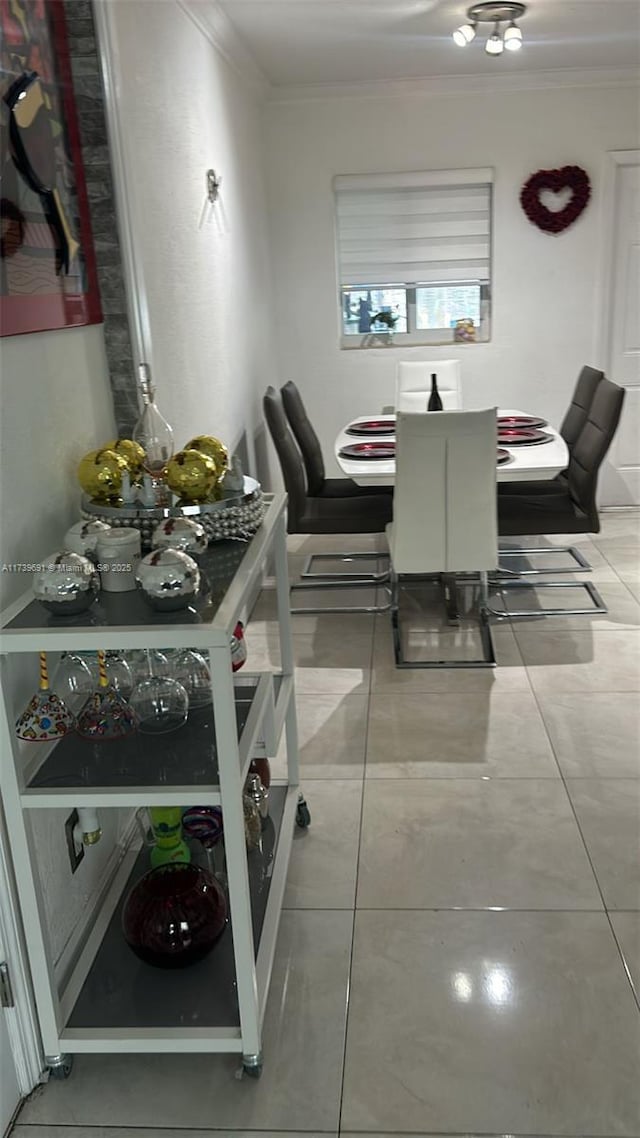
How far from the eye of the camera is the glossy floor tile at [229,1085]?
1.62 metres

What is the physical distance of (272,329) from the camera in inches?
212

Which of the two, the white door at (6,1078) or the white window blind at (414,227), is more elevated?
the white window blind at (414,227)

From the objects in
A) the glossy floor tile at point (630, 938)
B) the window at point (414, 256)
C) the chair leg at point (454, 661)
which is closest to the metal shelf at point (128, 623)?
the glossy floor tile at point (630, 938)

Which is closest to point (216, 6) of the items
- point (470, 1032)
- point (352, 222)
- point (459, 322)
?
point (352, 222)

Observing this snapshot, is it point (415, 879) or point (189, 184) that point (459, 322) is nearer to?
point (189, 184)

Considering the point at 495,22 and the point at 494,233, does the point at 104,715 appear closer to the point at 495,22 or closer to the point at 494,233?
the point at 495,22

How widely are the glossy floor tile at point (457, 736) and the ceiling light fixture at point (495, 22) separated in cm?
254

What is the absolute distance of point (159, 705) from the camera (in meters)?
1.75

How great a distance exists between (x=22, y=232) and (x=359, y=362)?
3914 mm

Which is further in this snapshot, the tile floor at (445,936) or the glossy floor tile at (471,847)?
the glossy floor tile at (471,847)

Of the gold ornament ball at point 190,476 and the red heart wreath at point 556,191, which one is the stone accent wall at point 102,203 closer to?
the gold ornament ball at point 190,476

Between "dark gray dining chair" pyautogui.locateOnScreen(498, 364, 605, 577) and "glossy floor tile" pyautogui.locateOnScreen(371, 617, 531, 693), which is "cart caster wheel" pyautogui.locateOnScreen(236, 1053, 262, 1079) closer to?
"glossy floor tile" pyautogui.locateOnScreen(371, 617, 531, 693)

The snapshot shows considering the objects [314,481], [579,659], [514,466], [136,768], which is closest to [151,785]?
[136,768]

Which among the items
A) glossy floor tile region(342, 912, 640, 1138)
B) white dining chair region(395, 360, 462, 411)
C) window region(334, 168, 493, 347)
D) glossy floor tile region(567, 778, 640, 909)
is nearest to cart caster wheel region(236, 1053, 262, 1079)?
glossy floor tile region(342, 912, 640, 1138)
